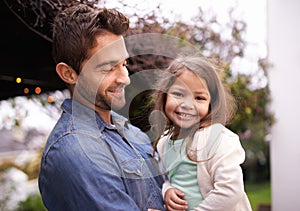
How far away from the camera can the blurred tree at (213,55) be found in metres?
1.60

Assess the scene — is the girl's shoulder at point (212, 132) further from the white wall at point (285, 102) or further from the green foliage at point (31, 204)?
Answer: the white wall at point (285, 102)

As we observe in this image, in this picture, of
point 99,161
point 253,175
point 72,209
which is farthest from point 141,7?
point 253,175

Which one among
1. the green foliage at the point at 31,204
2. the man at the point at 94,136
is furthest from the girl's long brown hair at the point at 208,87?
the green foliage at the point at 31,204

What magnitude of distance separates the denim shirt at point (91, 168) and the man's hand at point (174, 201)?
3 cm

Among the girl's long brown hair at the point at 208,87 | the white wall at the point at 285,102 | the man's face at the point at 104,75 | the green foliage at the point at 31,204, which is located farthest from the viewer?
the white wall at the point at 285,102

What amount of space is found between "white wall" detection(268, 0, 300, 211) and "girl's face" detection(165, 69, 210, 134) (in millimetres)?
1331

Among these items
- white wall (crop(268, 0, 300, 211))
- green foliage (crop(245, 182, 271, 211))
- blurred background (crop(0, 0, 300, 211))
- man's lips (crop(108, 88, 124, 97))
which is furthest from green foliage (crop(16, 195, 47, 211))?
white wall (crop(268, 0, 300, 211))

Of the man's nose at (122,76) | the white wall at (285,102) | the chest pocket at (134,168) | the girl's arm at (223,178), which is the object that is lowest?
the white wall at (285,102)

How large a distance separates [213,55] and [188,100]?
0.66 m

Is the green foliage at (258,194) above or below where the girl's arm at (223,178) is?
below

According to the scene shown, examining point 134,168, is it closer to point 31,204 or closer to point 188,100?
point 188,100

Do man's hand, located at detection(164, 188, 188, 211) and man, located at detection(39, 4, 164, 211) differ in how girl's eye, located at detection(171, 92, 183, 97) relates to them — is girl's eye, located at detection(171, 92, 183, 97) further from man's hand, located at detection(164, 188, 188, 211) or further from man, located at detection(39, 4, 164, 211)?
man's hand, located at detection(164, 188, 188, 211)

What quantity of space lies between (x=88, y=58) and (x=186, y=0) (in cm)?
78

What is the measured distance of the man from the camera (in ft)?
3.80
